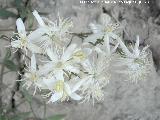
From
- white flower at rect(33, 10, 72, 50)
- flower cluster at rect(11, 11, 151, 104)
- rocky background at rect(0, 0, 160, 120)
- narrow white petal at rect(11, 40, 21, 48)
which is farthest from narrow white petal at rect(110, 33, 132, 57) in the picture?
rocky background at rect(0, 0, 160, 120)

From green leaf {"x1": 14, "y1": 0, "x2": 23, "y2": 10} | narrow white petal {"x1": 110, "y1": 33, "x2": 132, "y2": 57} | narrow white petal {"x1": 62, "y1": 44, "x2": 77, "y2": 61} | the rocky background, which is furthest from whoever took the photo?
the rocky background

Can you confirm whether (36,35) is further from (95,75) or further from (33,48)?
(95,75)

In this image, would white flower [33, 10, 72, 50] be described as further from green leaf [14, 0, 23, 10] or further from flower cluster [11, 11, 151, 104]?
green leaf [14, 0, 23, 10]

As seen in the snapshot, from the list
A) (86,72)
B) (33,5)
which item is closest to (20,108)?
(33,5)

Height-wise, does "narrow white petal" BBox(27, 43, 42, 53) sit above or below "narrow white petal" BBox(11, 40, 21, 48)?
below

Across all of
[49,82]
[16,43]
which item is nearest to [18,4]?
[16,43]

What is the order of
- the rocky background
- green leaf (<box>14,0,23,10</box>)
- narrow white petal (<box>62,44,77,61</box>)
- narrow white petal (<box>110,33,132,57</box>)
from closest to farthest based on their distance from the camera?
1. narrow white petal (<box>62,44,77,61</box>)
2. narrow white petal (<box>110,33,132,57</box>)
3. green leaf (<box>14,0,23,10</box>)
4. the rocky background

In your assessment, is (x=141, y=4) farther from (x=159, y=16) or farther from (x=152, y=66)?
(x=152, y=66)
